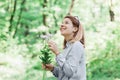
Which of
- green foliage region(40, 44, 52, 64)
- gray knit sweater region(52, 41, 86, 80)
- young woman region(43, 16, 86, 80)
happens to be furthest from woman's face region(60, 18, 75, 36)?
green foliage region(40, 44, 52, 64)

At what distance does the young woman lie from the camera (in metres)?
3.26

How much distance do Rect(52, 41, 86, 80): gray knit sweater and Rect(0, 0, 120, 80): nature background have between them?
0.87 feet

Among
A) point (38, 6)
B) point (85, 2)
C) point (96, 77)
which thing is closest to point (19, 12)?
point (38, 6)

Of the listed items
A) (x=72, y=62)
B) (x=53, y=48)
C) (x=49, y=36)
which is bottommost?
(x=72, y=62)

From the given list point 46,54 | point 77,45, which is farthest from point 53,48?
point 77,45

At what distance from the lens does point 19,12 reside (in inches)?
764

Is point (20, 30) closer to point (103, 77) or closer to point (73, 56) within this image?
point (103, 77)

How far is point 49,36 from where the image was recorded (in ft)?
10.6

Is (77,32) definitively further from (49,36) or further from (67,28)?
(49,36)

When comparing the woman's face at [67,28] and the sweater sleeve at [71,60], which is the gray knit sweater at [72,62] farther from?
the woman's face at [67,28]

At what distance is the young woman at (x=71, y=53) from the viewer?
3.26m

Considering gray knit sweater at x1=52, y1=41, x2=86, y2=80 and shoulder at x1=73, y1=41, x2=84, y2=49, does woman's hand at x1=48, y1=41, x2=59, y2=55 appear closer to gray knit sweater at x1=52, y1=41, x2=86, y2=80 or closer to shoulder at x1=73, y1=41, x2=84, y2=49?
gray knit sweater at x1=52, y1=41, x2=86, y2=80

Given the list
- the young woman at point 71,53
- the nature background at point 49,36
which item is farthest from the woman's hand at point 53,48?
the nature background at point 49,36

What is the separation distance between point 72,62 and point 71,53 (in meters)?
0.09
